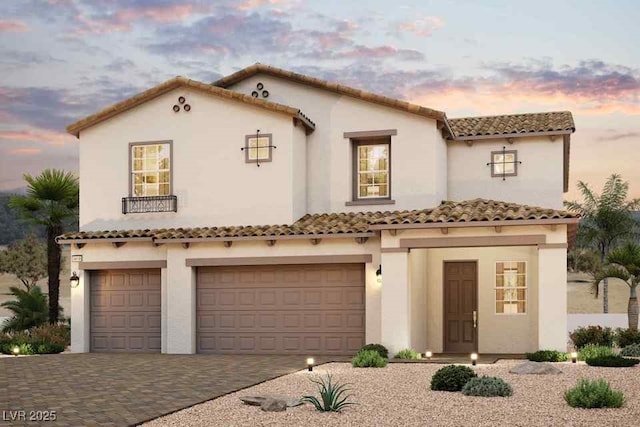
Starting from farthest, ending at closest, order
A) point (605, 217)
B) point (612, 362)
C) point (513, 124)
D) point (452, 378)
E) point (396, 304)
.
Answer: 1. point (605, 217)
2. point (513, 124)
3. point (396, 304)
4. point (612, 362)
5. point (452, 378)

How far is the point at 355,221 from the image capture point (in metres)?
21.1

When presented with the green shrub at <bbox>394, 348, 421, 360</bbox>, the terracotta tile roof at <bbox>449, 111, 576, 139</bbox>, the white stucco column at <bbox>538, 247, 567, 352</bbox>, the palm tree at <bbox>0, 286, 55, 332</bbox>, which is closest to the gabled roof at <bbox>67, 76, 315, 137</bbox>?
the terracotta tile roof at <bbox>449, 111, 576, 139</bbox>

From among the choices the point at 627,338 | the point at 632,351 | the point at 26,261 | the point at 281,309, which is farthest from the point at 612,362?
the point at 26,261

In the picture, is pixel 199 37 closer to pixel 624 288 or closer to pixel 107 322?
pixel 107 322

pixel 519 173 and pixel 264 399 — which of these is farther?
pixel 519 173

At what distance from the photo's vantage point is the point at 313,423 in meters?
10.8

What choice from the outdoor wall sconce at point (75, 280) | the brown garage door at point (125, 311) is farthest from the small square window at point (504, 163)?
the outdoor wall sconce at point (75, 280)

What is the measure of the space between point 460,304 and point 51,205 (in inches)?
519

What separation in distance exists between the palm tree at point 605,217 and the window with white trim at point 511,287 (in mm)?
18583

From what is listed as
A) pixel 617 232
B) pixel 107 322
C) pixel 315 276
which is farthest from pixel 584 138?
pixel 107 322

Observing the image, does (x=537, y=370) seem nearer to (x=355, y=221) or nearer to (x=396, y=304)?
(x=396, y=304)

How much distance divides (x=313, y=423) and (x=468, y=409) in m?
2.23

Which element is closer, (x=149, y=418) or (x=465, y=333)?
(x=149, y=418)

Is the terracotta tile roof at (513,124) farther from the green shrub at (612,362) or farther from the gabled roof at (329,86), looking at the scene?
the green shrub at (612,362)
